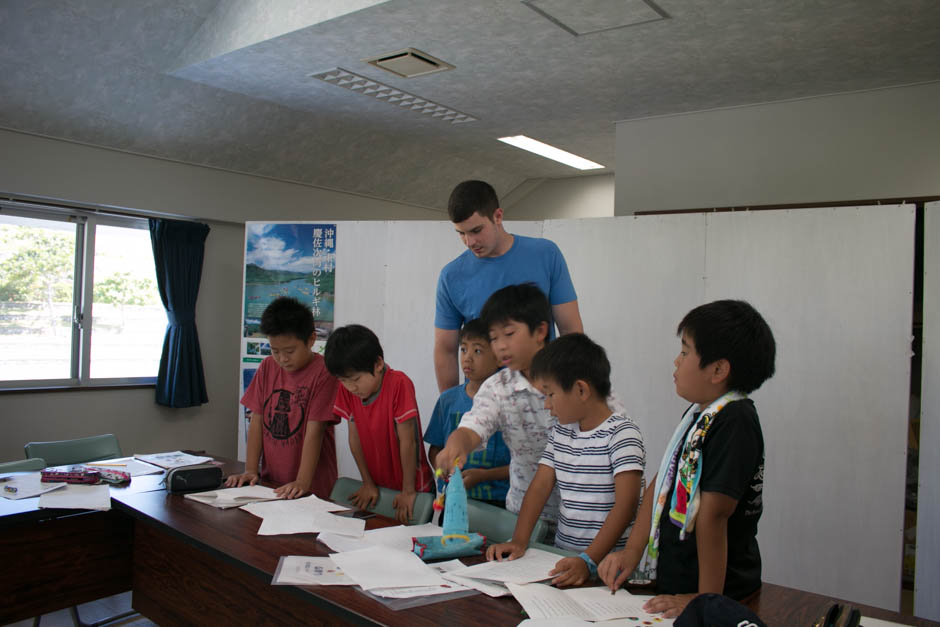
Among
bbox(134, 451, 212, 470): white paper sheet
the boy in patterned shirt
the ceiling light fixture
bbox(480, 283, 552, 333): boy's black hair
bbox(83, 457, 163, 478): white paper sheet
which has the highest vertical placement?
the ceiling light fixture

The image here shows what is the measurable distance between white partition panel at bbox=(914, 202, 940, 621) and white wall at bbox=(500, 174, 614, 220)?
15.3ft

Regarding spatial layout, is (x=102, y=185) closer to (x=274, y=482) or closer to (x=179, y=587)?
(x=274, y=482)

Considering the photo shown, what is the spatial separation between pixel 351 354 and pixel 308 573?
99 cm

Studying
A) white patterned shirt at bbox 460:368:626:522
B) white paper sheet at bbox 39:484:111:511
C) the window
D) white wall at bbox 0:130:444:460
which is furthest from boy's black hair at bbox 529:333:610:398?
the window

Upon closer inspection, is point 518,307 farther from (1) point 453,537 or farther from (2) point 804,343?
(2) point 804,343

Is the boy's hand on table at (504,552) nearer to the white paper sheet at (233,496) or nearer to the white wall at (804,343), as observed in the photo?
the white paper sheet at (233,496)

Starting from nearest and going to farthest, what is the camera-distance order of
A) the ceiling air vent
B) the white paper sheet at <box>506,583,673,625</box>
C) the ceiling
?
1. the white paper sheet at <box>506,583,673,625</box>
2. the ceiling
3. the ceiling air vent

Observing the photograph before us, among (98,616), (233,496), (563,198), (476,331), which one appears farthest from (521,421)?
(563,198)

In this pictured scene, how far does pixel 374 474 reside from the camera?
2717mm

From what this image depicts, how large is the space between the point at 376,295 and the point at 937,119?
4019mm

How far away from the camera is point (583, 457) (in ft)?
6.01

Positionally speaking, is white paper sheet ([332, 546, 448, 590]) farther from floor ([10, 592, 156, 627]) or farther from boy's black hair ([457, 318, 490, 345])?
floor ([10, 592, 156, 627])

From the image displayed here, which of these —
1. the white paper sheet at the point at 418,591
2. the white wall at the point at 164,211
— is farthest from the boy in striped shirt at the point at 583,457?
the white wall at the point at 164,211

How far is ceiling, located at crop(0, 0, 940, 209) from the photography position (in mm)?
3820
